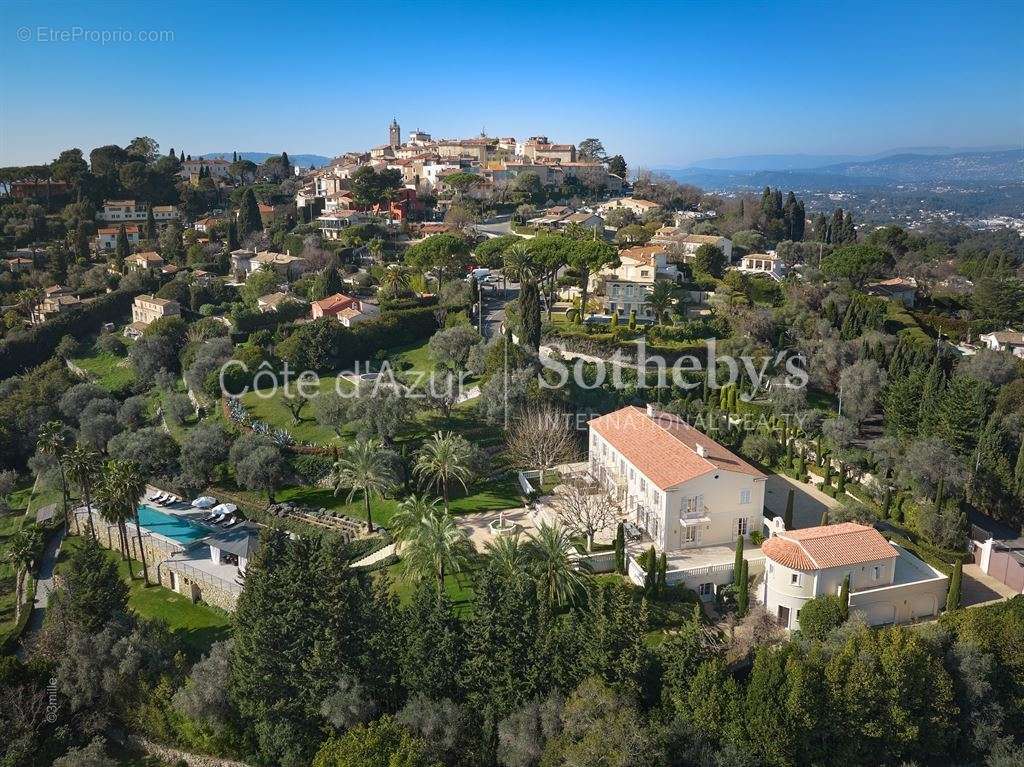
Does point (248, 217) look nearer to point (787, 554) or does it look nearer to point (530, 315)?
point (530, 315)

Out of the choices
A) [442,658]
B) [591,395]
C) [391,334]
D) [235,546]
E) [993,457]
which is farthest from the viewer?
[391,334]

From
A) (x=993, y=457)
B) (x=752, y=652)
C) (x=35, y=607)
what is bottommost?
(x=35, y=607)

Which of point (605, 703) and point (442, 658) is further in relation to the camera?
point (442, 658)

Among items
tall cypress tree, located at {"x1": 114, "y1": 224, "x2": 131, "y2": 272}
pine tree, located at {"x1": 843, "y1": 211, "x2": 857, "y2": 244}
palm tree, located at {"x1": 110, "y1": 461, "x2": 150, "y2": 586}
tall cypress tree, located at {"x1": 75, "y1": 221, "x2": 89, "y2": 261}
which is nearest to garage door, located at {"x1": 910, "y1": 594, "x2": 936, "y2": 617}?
palm tree, located at {"x1": 110, "y1": 461, "x2": 150, "y2": 586}

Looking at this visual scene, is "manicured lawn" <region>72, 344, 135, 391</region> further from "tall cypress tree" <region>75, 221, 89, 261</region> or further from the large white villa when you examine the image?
the large white villa

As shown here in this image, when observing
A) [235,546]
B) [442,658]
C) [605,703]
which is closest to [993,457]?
[605,703]

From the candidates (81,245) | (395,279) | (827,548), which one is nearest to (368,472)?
(827,548)

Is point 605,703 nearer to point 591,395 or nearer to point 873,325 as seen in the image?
Result: point 591,395

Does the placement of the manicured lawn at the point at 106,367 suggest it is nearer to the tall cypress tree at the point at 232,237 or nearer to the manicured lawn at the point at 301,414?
the manicured lawn at the point at 301,414
